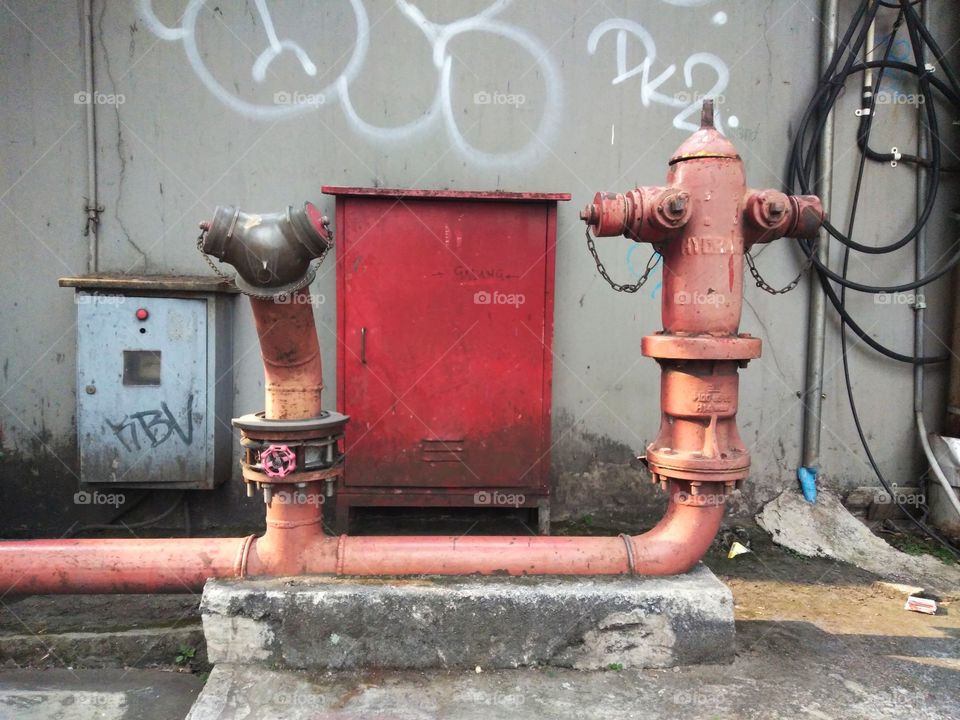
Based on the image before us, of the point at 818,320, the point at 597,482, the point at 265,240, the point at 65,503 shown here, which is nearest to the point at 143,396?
the point at 65,503

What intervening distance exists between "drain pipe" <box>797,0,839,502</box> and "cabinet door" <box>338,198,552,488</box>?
1.92 meters

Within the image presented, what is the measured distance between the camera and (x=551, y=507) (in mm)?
4043

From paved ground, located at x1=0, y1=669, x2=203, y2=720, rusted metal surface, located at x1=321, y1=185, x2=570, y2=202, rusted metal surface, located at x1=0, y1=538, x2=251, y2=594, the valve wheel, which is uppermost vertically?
rusted metal surface, located at x1=321, y1=185, x2=570, y2=202

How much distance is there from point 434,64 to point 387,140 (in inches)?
22.9

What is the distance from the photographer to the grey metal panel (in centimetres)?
351

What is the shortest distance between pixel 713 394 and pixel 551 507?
6.60 feet

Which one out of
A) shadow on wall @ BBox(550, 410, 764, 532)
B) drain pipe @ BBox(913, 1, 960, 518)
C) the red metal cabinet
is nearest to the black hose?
drain pipe @ BBox(913, 1, 960, 518)

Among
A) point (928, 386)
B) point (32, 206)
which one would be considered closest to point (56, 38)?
point (32, 206)

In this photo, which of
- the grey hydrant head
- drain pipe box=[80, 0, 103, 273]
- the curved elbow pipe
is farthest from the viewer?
drain pipe box=[80, 0, 103, 273]

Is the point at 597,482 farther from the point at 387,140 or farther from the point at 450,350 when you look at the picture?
the point at 387,140

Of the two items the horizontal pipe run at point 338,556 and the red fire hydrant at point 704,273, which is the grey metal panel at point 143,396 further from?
the red fire hydrant at point 704,273

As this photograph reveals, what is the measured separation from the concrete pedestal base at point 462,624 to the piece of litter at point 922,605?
1388 millimetres

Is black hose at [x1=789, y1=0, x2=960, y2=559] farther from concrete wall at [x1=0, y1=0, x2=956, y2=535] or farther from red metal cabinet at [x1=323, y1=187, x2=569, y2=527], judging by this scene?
red metal cabinet at [x1=323, y1=187, x2=569, y2=527]

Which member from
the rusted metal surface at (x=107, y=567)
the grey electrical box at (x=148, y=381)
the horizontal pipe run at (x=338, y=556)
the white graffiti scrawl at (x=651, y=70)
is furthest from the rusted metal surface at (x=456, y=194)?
the rusted metal surface at (x=107, y=567)
